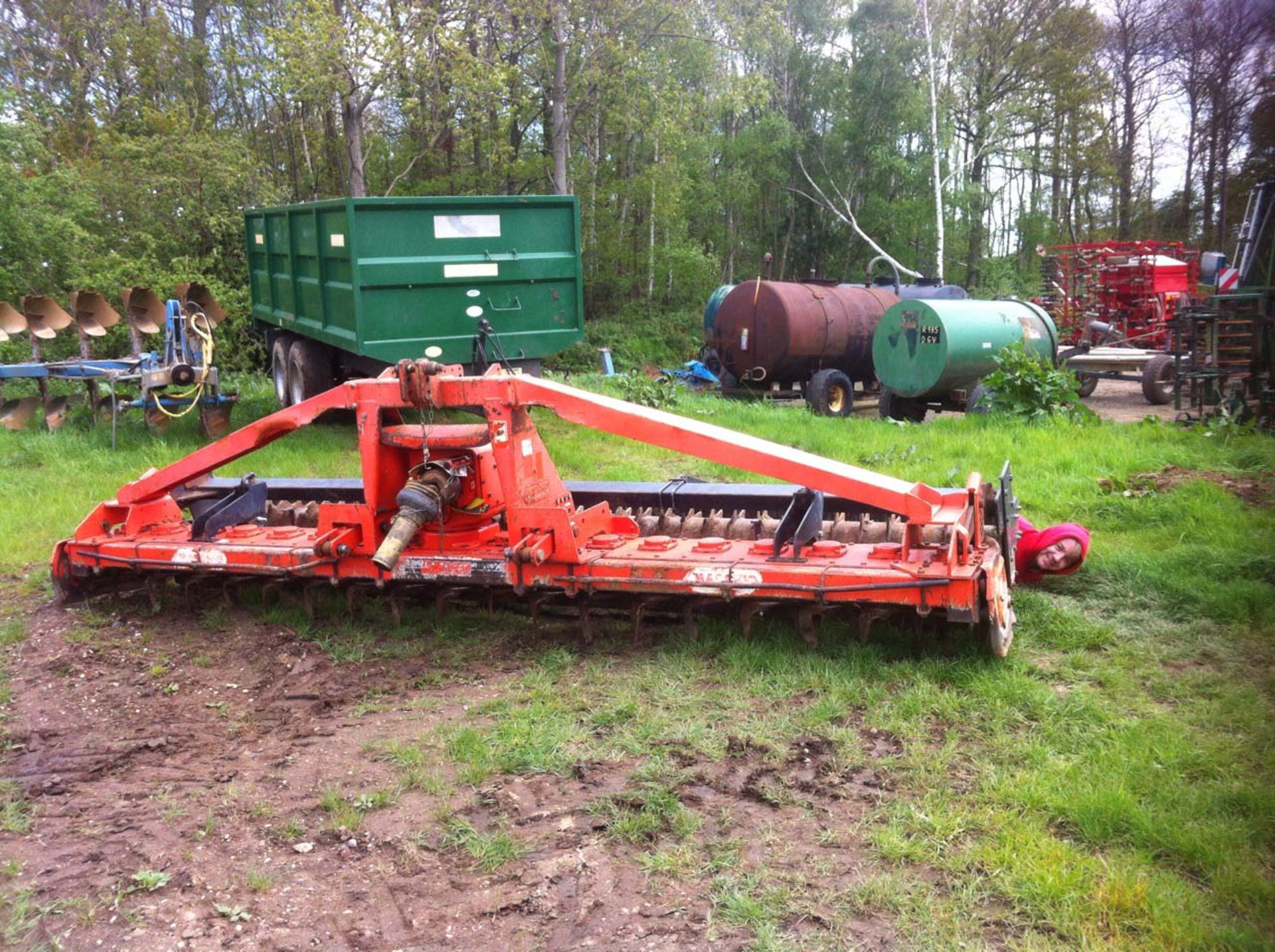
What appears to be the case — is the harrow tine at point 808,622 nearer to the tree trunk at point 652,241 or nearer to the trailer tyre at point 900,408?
the trailer tyre at point 900,408

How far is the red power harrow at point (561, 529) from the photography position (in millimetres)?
4363

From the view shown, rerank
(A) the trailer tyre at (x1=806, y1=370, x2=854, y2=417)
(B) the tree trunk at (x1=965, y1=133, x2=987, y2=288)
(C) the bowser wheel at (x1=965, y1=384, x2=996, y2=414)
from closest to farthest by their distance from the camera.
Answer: (C) the bowser wheel at (x1=965, y1=384, x2=996, y2=414) → (A) the trailer tyre at (x1=806, y1=370, x2=854, y2=417) → (B) the tree trunk at (x1=965, y1=133, x2=987, y2=288)

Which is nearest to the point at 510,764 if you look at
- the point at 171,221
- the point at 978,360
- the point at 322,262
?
the point at 322,262

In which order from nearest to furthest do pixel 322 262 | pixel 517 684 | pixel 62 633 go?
1. pixel 517 684
2. pixel 62 633
3. pixel 322 262

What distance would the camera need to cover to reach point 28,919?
116 inches

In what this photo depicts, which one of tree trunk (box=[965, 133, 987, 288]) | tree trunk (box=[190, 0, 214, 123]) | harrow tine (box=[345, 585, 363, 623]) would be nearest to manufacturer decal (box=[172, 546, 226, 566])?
harrow tine (box=[345, 585, 363, 623])

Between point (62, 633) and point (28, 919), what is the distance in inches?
111

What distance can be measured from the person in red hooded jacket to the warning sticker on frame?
2.32 metres

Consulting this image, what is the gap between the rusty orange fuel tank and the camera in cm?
1466

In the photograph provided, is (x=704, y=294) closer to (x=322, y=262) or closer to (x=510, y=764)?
(x=322, y=262)

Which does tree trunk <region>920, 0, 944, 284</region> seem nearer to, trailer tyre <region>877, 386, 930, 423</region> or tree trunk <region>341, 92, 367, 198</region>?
tree trunk <region>341, 92, 367, 198</region>

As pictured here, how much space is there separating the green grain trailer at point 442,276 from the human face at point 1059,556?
560 centimetres

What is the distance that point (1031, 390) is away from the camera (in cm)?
1030

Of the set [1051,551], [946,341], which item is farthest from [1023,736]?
[946,341]
